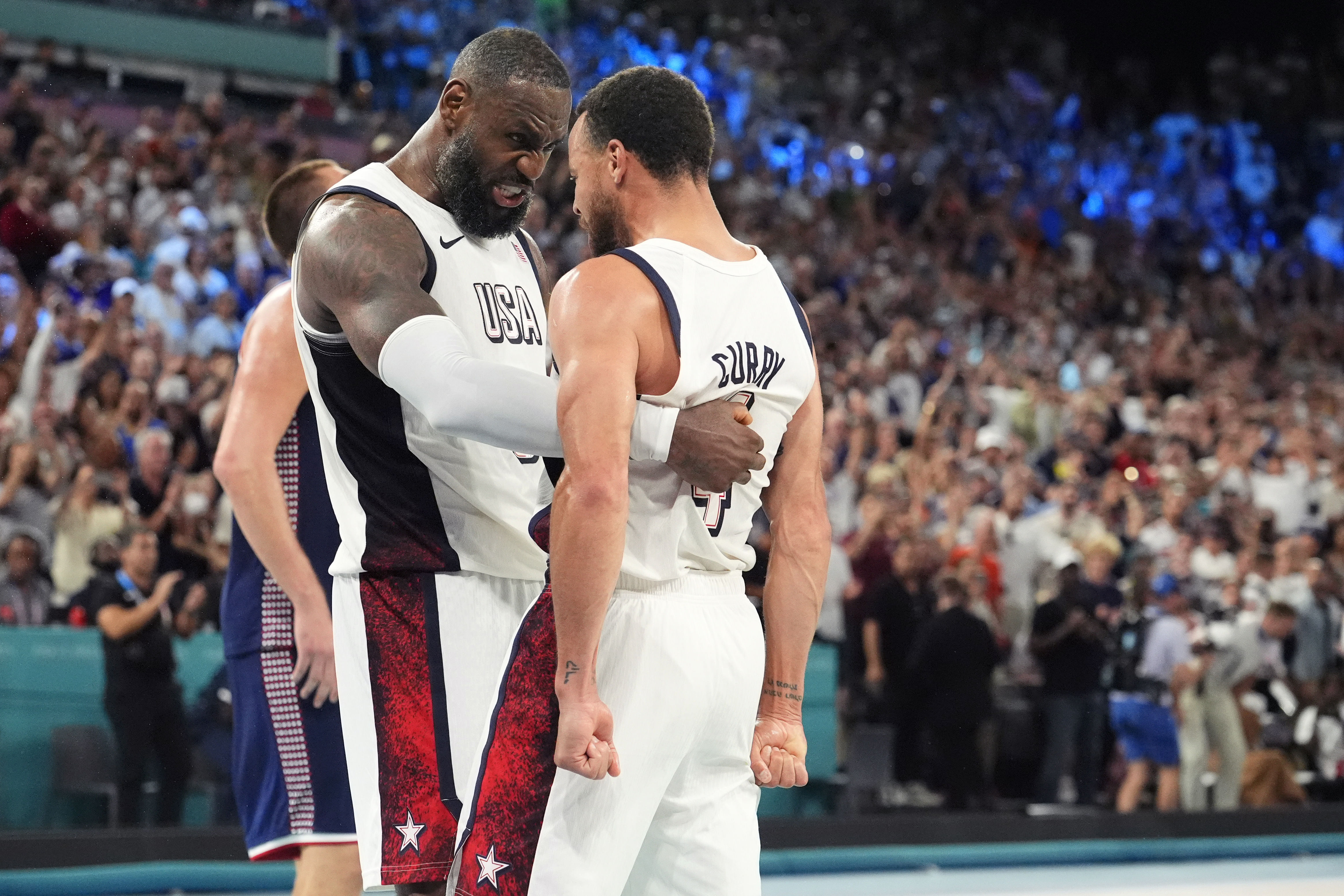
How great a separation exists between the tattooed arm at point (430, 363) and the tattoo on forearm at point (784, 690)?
19.0 inches

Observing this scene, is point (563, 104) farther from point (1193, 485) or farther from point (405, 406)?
point (1193, 485)

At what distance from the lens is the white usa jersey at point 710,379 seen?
2619 millimetres

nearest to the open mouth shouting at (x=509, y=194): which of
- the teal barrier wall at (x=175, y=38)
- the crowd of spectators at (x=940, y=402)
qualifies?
the crowd of spectators at (x=940, y=402)

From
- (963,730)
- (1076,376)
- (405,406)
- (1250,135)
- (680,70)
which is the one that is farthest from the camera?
(1250,135)

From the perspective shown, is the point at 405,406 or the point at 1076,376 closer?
the point at 405,406

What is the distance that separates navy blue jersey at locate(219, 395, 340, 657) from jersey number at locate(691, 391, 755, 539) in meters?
1.24

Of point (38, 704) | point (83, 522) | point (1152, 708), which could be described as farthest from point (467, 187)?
point (1152, 708)

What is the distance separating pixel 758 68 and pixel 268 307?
55.2ft

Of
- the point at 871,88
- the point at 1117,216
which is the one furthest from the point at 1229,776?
the point at 871,88

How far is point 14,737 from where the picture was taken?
240 inches

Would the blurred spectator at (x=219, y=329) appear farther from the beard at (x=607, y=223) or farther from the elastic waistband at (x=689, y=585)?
the elastic waistband at (x=689, y=585)

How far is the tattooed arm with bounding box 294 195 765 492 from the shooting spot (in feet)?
8.46

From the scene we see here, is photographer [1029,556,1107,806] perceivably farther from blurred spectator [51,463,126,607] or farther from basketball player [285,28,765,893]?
basketball player [285,28,765,893]

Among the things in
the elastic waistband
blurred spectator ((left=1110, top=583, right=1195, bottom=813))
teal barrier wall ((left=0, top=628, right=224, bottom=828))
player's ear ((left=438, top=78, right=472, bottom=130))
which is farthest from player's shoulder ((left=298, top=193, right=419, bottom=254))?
blurred spectator ((left=1110, top=583, right=1195, bottom=813))
